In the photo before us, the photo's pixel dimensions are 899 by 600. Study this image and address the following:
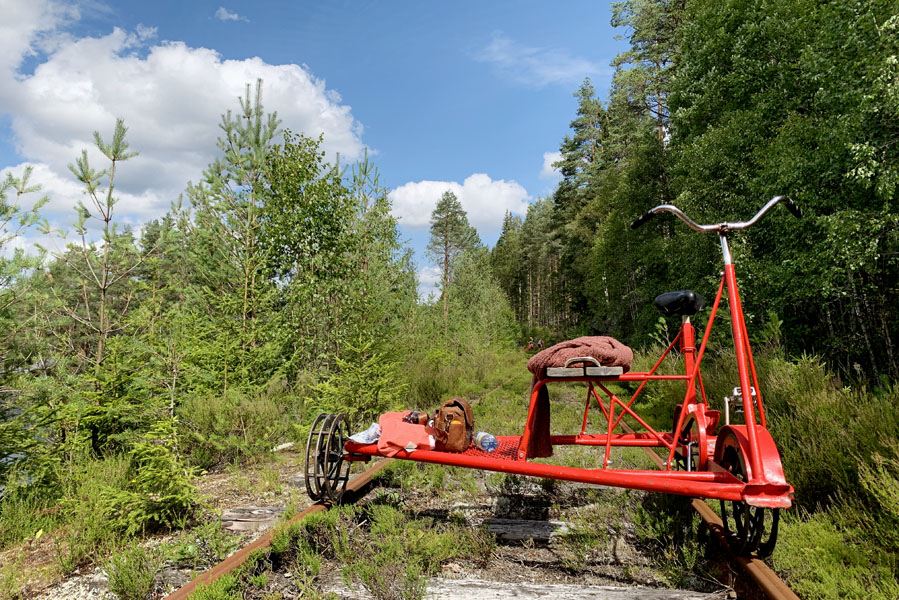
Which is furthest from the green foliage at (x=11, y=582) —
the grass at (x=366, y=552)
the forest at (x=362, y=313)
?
the grass at (x=366, y=552)

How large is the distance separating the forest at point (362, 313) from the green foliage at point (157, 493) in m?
0.02

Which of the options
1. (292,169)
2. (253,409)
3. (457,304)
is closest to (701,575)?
(253,409)

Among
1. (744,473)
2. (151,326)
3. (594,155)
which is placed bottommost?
(744,473)

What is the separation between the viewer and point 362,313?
8.52 meters

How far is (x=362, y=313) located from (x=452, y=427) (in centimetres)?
546

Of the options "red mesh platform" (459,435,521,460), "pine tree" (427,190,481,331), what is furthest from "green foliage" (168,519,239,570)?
"pine tree" (427,190,481,331)

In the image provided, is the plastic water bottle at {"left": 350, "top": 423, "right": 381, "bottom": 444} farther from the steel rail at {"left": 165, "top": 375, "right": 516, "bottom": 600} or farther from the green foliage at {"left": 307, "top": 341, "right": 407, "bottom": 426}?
the green foliage at {"left": 307, "top": 341, "right": 407, "bottom": 426}

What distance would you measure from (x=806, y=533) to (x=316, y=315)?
7.73 metres

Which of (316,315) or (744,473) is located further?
(316,315)

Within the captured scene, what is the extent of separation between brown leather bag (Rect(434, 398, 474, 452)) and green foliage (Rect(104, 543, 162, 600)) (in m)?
1.95

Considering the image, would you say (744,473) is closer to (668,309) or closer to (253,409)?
(668,309)

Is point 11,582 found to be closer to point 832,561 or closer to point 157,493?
point 157,493

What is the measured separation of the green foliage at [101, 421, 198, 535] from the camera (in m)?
3.61

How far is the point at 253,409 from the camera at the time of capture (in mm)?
6496
